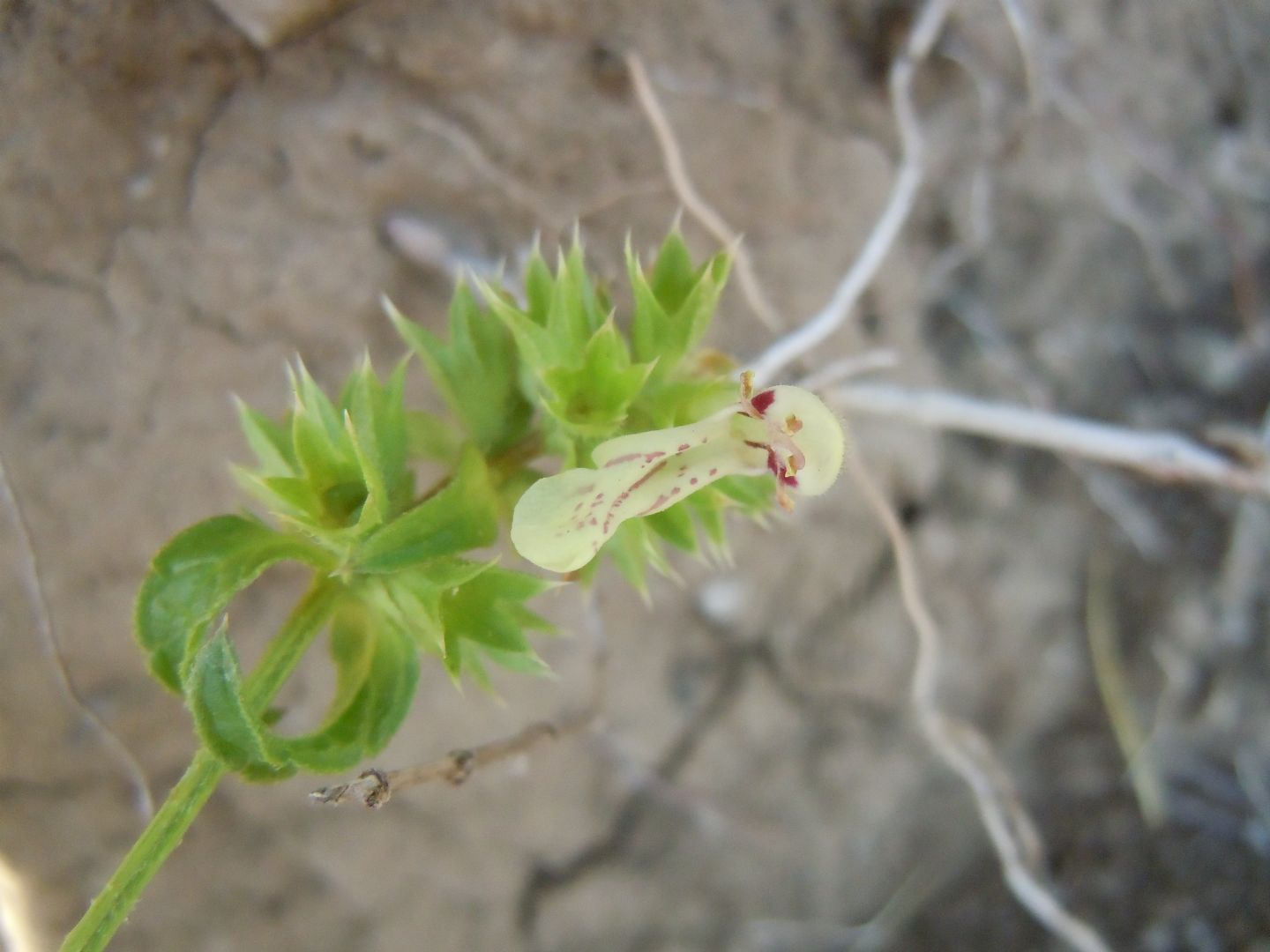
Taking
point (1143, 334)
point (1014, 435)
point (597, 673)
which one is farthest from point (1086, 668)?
point (597, 673)

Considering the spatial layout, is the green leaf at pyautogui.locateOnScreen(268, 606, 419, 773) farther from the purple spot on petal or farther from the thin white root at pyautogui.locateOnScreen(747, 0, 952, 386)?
the thin white root at pyautogui.locateOnScreen(747, 0, 952, 386)

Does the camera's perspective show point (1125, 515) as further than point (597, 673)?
Yes

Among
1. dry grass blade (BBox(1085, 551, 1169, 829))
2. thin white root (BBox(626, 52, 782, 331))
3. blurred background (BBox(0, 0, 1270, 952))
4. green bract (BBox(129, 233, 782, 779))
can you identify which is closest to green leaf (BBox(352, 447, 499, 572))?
green bract (BBox(129, 233, 782, 779))

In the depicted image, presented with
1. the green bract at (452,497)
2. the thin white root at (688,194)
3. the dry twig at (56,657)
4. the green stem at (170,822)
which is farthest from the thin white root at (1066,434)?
the dry twig at (56,657)

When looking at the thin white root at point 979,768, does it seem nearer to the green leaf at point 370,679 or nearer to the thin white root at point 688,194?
the thin white root at point 688,194

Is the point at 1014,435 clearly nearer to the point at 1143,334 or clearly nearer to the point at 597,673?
the point at 1143,334
